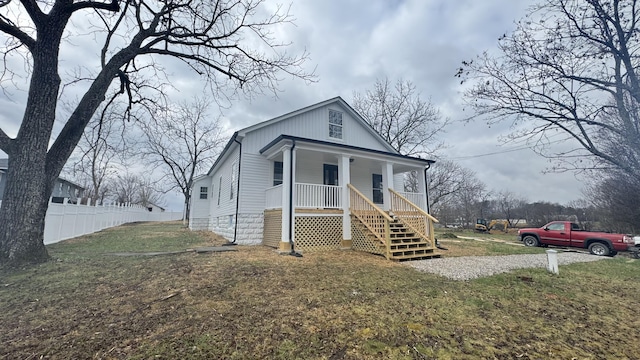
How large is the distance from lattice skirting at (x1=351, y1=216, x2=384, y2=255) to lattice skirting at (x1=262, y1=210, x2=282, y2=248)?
2.64 meters

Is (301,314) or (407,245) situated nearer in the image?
(301,314)

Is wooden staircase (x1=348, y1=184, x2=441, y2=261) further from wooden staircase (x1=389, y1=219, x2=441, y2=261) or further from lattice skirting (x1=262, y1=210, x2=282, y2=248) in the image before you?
lattice skirting (x1=262, y1=210, x2=282, y2=248)

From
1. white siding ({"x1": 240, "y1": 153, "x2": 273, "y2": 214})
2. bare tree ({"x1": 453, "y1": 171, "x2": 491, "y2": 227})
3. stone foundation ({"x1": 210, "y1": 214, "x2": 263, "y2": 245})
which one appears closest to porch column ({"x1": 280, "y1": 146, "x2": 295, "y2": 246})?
white siding ({"x1": 240, "y1": 153, "x2": 273, "y2": 214})

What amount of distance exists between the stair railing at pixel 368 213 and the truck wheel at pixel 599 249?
1034 centimetres

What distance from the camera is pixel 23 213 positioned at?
590cm

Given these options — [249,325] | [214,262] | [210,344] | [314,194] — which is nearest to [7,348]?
[210,344]

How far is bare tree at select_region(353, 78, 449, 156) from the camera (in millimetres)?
22422

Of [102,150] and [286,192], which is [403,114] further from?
[102,150]

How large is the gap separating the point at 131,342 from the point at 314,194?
7.17m

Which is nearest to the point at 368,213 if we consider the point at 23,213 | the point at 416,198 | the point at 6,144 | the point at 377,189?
the point at 416,198

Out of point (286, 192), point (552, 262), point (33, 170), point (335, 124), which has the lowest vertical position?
point (552, 262)

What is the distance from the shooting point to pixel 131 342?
282cm

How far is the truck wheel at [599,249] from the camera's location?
37.1 ft

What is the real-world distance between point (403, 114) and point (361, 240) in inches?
675
